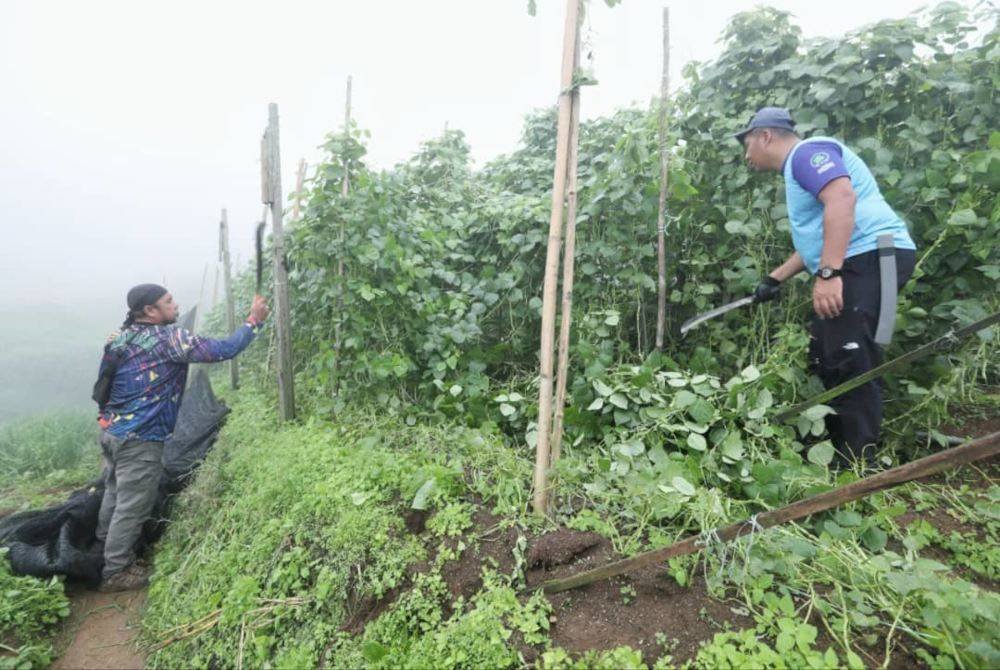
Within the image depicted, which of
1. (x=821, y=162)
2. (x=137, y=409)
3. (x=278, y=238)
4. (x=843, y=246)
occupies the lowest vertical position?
(x=137, y=409)

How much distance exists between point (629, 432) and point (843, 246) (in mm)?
1207

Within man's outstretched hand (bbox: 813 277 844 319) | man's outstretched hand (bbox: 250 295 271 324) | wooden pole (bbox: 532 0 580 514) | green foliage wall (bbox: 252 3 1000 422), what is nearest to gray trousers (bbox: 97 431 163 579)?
man's outstretched hand (bbox: 250 295 271 324)

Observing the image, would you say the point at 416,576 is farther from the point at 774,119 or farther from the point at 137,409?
the point at 774,119

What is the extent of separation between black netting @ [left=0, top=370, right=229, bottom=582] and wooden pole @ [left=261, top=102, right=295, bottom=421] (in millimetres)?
1066

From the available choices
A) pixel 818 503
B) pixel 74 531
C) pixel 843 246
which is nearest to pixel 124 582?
pixel 74 531

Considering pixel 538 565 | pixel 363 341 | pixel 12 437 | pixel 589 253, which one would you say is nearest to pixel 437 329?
pixel 363 341

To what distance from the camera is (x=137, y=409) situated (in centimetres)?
282

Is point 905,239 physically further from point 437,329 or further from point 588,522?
point 437,329

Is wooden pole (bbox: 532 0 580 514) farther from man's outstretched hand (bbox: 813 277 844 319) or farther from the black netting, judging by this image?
the black netting

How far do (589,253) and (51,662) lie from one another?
3524 mm

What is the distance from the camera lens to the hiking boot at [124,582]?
278 cm

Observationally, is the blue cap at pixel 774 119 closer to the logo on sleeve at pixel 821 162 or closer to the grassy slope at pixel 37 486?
the logo on sleeve at pixel 821 162

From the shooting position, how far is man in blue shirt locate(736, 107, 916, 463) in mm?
1919

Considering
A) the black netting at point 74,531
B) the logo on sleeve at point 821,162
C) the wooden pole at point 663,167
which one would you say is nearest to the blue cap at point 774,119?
the logo on sleeve at point 821,162
